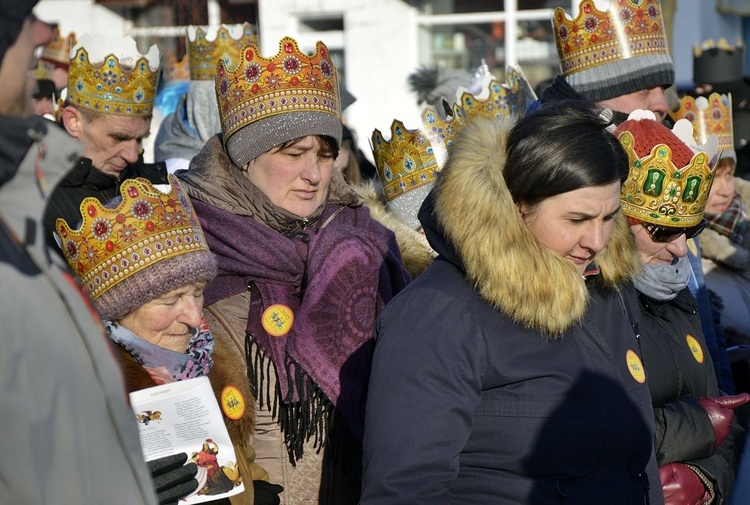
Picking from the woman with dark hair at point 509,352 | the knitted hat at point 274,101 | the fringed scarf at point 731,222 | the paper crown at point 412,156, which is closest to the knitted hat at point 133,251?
the knitted hat at point 274,101

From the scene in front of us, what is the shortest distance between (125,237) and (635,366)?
4.59ft

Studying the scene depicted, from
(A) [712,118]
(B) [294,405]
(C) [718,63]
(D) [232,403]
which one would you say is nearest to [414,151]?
(B) [294,405]

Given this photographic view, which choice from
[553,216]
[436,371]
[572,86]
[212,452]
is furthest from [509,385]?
[572,86]

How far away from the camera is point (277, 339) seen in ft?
9.93

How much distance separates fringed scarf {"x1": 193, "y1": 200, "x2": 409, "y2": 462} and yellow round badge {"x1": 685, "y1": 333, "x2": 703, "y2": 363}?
3.18ft

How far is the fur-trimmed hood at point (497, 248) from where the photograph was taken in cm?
239

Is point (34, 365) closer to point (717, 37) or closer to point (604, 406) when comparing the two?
point (604, 406)

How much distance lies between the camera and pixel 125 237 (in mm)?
2895

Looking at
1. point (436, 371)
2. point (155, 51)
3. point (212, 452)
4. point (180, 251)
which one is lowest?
point (212, 452)

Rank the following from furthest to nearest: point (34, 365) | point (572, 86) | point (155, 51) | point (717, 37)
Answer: point (717, 37)
point (155, 51)
point (572, 86)
point (34, 365)

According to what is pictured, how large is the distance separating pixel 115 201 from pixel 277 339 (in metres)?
0.60

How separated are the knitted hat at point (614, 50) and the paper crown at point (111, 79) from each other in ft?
6.01

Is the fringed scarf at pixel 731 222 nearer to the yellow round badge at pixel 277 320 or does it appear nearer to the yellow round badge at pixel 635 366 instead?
the yellow round badge at pixel 635 366

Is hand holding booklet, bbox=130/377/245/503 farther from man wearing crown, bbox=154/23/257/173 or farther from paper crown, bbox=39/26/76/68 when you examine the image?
paper crown, bbox=39/26/76/68
